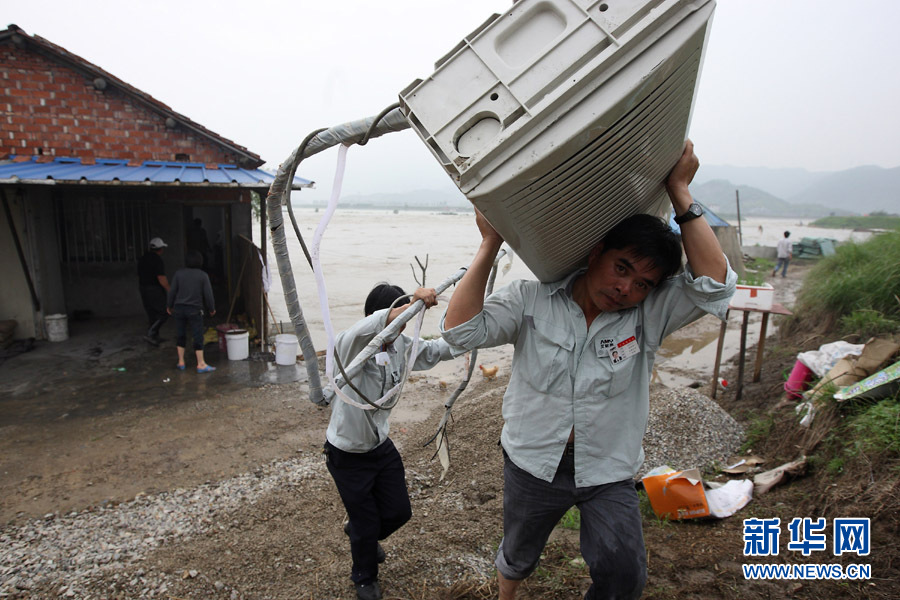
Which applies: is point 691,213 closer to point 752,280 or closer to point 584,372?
point 584,372

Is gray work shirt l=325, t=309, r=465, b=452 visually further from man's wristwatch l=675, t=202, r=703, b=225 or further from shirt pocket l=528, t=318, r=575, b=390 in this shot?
man's wristwatch l=675, t=202, r=703, b=225

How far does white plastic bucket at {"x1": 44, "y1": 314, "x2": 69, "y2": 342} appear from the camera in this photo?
328 inches

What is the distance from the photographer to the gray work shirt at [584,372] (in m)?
1.92

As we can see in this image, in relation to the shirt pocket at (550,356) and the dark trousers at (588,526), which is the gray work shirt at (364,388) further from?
the dark trousers at (588,526)

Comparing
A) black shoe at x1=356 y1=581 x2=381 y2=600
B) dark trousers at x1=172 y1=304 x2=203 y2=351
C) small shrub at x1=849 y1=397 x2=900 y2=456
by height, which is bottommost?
black shoe at x1=356 y1=581 x2=381 y2=600

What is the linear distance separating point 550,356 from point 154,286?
816 centimetres

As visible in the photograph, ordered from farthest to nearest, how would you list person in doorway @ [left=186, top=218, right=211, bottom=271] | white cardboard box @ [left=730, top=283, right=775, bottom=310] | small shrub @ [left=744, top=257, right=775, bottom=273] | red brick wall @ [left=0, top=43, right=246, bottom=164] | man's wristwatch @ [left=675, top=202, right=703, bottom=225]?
small shrub @ [left=744, top=257, right=775, bottom=273] → person in doorway @ [left=186, top=218, right=211, bottom=271] → red brick wall @ [left=0, top=43, right=246, bottom=164] → white cardboard box @ [left=730, top=283, right=775, bottom=310] → man's wristwatch @ [left=675, top=202, right=703, bottom=225]

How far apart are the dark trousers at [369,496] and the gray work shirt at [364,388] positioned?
0.24ft

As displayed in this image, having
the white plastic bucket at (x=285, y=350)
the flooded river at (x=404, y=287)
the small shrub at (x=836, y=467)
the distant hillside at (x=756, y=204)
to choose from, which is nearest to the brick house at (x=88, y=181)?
the white plastic bucket at (x=285, y=350)

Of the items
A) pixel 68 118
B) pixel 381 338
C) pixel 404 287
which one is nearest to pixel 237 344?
pixel 68 118

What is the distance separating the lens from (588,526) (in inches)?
76.4

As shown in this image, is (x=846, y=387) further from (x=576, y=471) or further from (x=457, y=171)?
(x=457, y=171)

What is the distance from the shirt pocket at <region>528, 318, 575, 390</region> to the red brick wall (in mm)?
8691

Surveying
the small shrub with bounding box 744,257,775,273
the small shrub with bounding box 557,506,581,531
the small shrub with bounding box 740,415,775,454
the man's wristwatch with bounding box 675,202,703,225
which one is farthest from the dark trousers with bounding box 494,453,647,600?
the small shrub with bounding box 744,257,775,273
